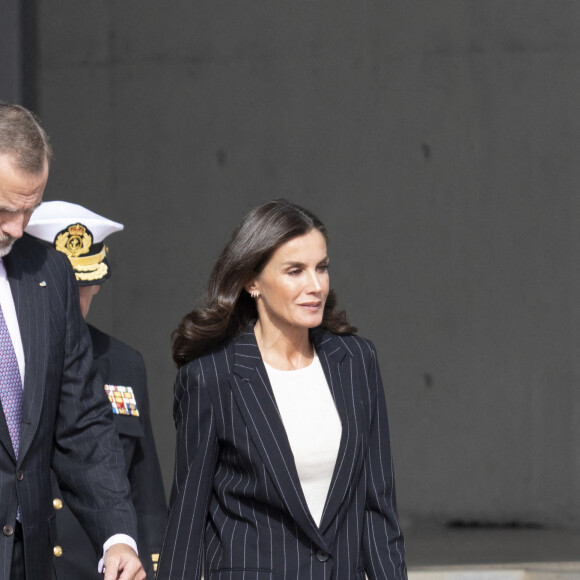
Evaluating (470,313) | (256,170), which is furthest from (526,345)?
(256,170)

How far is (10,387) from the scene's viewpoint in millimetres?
2432

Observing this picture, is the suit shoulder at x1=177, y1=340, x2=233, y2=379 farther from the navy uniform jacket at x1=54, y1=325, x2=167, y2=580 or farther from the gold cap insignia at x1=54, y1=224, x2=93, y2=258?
the gold cap insignia at x1=54, y1=224, x2=93, y2=258

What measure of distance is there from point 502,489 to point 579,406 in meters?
0.57

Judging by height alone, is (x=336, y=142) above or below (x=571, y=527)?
above

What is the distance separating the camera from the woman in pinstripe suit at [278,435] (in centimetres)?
264

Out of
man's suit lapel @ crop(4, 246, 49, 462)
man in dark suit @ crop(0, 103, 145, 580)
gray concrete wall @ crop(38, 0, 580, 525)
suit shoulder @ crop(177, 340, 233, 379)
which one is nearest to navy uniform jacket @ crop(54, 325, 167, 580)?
suit shoulder @ crop(177, 340, 233, 379)

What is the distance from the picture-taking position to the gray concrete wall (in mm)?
6293

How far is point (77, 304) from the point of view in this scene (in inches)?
105

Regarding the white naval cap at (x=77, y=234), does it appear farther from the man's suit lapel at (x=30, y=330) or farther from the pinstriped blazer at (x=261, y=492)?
the man's suit lapel at (x=30, y=330)

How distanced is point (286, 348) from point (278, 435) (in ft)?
0.85

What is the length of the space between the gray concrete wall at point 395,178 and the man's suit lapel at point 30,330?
3821mm

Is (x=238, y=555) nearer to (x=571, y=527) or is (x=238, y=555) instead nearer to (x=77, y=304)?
(x=77, y=304)

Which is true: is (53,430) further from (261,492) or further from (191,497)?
(261,492)

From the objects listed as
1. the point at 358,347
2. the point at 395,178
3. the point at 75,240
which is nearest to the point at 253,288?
the point at 358,347
